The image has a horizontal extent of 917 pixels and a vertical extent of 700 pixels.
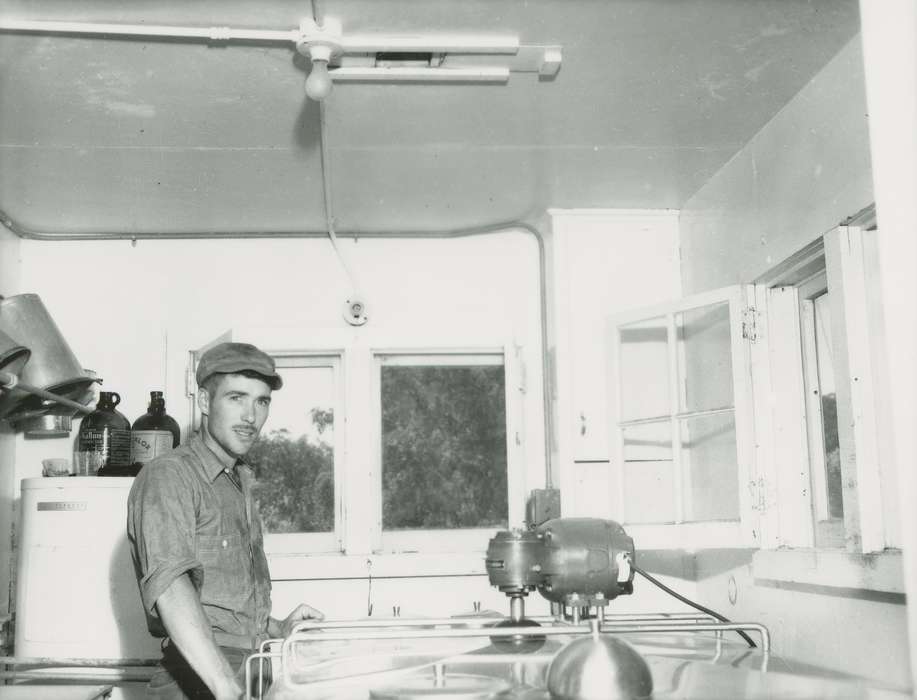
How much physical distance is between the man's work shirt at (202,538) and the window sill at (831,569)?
1.74m

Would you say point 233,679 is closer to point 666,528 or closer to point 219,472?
point 219,472

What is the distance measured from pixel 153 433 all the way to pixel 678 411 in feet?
7.53

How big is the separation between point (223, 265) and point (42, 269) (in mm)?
876

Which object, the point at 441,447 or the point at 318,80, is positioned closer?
the point at 318,80

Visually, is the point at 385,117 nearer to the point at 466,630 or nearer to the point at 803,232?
the point at 803,232

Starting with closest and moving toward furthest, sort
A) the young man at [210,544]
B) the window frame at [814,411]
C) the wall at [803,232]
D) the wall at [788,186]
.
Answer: the young man at [210,544] → the wall at [803,232] → the wall at [788,186] → the window frame at [814,411]

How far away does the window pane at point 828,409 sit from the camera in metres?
3.56

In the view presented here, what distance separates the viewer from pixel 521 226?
4957mm

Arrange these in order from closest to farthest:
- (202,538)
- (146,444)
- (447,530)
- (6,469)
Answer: (202,538), (146,444), (6,469), (447,530)

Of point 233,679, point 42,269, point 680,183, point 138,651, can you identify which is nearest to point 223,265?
point 42,269

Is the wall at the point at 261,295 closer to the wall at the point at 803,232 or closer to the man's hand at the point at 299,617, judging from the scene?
the wall at the point at 803,232

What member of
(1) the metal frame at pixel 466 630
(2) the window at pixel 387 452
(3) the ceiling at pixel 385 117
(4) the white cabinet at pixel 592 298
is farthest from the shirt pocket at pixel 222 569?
(4) the white cabinet at pixel 592 298

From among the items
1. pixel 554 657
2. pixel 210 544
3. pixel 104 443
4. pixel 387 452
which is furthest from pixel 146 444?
pixel 554 657

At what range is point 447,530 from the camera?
4852 mm
